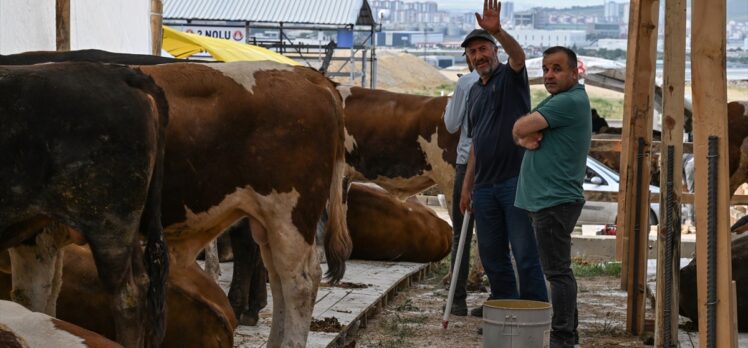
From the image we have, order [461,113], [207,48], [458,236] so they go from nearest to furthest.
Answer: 1. [461,113]
2. [458,236]
3. [207,48]

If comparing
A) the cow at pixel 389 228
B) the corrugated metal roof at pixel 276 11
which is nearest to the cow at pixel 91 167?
the cow at pixel 389 228

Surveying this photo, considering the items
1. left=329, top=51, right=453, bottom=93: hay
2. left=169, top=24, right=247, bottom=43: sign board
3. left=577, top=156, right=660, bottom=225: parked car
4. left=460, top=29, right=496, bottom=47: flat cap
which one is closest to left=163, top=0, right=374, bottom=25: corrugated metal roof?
left=169, top=24, right=247, bottom=43: sign board

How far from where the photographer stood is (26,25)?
11227mm

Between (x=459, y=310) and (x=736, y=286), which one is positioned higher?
(x=736, y=286)

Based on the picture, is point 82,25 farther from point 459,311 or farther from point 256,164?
point 256,164

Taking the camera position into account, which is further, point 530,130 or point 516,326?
point 530,130

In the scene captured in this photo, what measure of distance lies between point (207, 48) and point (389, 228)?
6.05 meters

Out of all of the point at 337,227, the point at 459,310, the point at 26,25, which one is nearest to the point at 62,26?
the point at 26,25

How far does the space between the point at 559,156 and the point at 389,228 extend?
229 inches

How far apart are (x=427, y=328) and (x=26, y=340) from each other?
6.10 m

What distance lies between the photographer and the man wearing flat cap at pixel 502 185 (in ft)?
30.1

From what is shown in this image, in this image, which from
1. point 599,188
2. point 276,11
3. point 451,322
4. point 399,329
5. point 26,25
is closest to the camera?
point 399,329

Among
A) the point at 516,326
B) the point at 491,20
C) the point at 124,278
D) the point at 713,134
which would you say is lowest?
the point at 516,326

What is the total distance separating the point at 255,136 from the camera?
807cm
